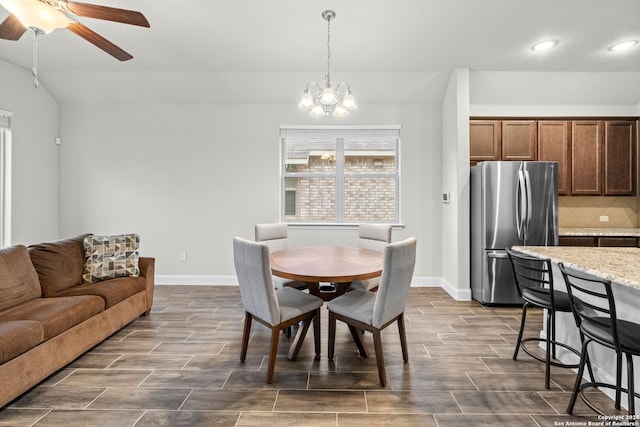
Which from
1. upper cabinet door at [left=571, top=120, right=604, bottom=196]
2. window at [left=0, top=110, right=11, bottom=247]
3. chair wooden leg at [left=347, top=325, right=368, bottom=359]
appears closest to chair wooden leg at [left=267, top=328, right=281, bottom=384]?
chair wooden leg at [left=347, top=325, right=368, bottom=359]

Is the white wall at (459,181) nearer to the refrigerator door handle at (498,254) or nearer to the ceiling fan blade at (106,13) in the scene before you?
the refrigerator door handle at (498,254)

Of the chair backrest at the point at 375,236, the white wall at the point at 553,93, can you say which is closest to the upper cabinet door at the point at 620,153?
the white wall at the point at 553,93

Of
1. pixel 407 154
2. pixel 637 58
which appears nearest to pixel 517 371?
pixel 407 154

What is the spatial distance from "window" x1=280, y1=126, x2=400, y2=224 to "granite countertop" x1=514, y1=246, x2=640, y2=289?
236 cm

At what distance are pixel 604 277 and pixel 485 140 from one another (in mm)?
2950

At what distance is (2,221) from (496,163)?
578 cm

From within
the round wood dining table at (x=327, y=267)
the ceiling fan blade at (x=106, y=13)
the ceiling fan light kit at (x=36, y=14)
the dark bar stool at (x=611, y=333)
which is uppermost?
the ceiling fan blade at (x=106, y=13)

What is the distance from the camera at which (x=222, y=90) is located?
168 inches

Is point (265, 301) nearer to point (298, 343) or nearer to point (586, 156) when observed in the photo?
point (298, 343)

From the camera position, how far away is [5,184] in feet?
12.7

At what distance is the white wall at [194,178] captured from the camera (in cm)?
446

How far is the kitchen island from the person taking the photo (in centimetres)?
161

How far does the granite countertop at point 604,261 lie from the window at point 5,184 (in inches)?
215

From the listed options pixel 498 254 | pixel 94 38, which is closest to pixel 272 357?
pixel 94 38
